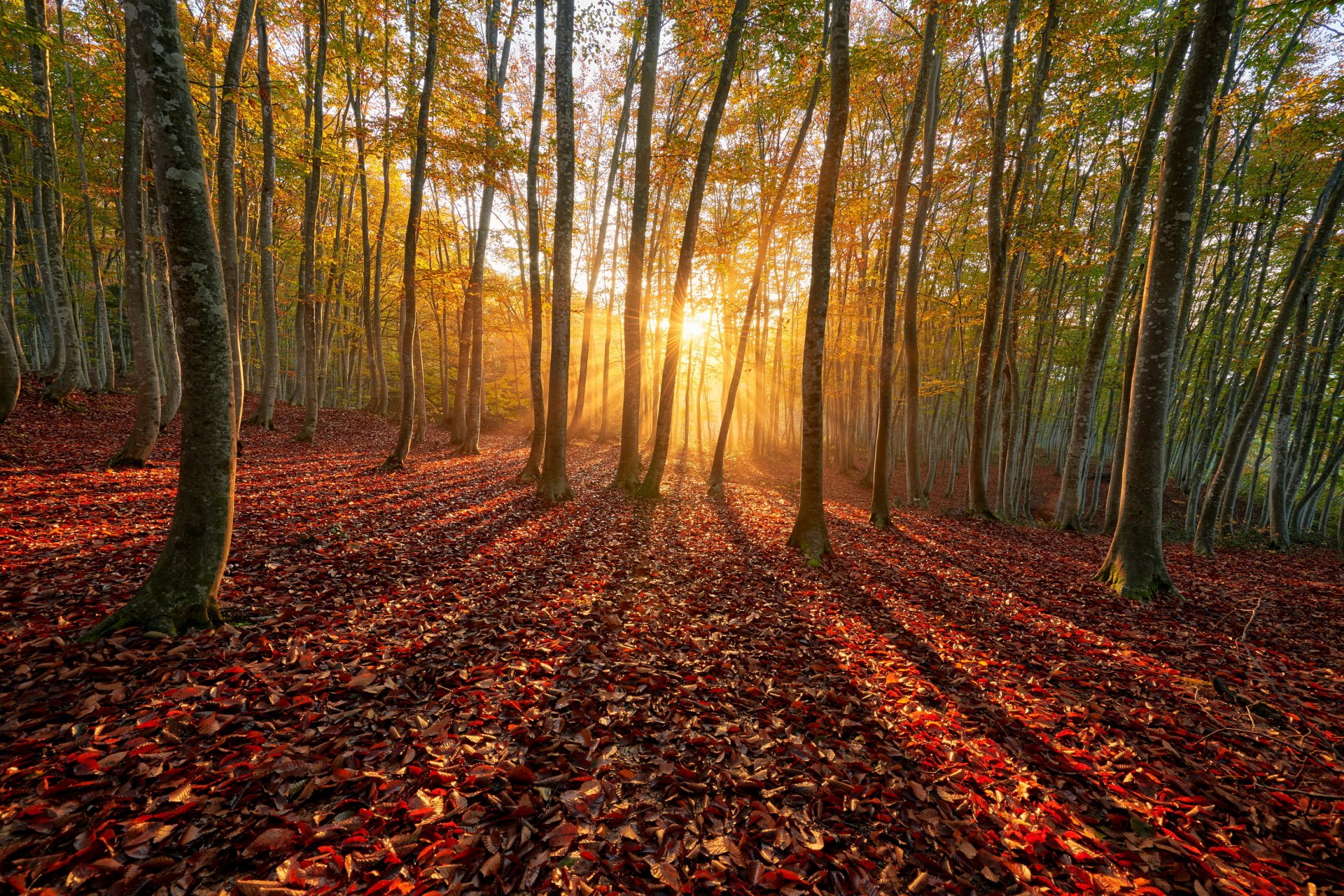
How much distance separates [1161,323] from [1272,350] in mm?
6768

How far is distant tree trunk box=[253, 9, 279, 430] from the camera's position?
12.1m

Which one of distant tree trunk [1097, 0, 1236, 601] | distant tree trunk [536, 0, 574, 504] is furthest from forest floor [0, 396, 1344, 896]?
distant tree trunk [536, 0, 574, 504]

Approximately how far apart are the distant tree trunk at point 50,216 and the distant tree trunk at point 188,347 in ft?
41.8

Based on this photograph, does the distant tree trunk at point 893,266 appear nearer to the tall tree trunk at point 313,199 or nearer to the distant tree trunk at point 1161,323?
the distant tree trunk at point 1161,323

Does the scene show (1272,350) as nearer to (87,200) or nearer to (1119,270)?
(1119,270)

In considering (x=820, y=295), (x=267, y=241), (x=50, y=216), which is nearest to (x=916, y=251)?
(x=820, y=295)

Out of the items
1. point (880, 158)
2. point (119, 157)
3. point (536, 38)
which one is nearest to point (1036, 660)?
point (536, 38)

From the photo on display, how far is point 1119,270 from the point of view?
10.0 m

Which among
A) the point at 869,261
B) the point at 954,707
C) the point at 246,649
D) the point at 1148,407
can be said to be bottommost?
the point at 954,707

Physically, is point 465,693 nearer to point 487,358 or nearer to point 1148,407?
Result: point 1148,407

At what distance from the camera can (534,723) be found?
3.20 m

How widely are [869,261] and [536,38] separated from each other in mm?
15411

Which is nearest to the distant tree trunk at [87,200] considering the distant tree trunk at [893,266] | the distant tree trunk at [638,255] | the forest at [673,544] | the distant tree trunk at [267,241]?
the forest at [673,544]

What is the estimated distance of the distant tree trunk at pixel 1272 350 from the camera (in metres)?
9.12
